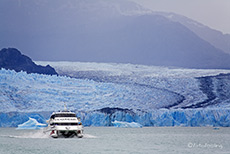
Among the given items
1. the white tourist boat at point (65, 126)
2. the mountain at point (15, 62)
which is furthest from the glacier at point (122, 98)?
the white tourist boat at point (65, 126)

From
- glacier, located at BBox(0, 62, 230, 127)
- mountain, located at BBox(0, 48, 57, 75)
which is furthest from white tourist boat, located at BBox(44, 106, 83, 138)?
mountain, located at BBox(0, 48, 57, 75)

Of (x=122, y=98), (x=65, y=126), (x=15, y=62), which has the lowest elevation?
(x=65, y=126)

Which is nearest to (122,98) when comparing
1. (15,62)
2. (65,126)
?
(65,126)

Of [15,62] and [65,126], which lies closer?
[65,126]

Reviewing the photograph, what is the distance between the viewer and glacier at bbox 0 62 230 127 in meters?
30.5

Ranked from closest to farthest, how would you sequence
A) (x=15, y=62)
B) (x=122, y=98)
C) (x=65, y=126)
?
1. (x=65, y=126)
2. (x=122, y=98)
3. (x=15, y=62)

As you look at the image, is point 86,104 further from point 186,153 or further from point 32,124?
point 186,153

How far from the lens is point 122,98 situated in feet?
113

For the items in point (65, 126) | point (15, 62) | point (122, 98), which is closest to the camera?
point (65, 126)

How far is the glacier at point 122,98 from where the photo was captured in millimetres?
30469

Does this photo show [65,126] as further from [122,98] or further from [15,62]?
[15,62]

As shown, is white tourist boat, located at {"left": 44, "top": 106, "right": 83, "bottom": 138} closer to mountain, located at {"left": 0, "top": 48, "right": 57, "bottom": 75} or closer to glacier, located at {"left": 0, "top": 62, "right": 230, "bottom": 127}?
glacier, located at {"left": 0, "top": 62, "right": 230, "bottom": 127}

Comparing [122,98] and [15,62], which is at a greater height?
[15,62]

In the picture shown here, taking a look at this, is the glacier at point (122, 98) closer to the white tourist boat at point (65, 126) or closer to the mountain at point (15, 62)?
the mountain at point (15, 62)
